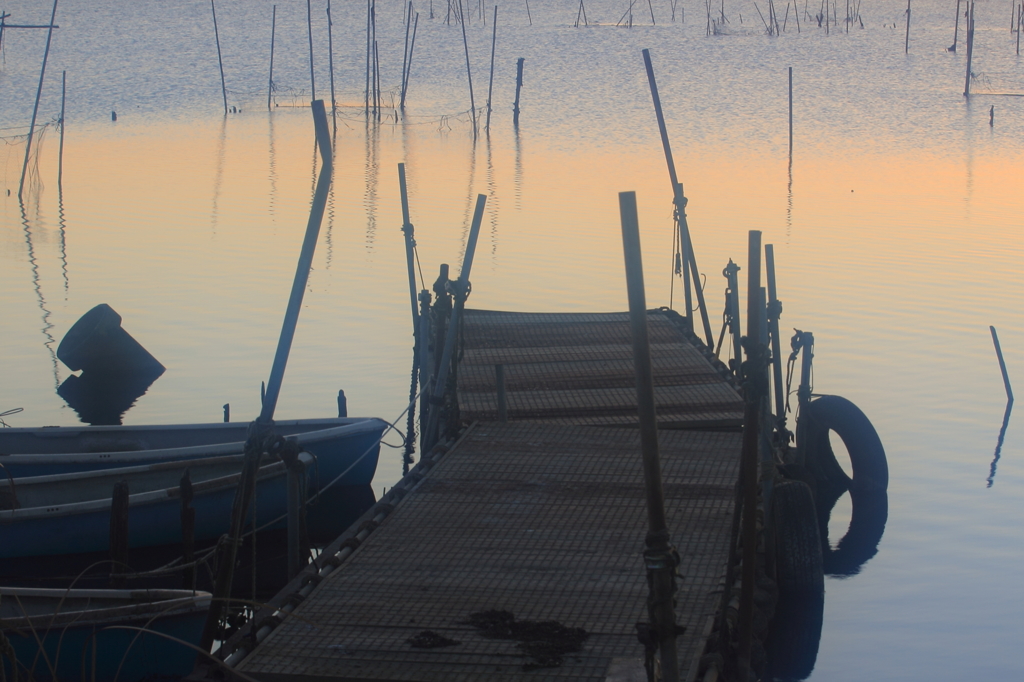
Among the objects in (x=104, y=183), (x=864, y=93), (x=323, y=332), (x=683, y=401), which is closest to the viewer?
(x=683, y=401)

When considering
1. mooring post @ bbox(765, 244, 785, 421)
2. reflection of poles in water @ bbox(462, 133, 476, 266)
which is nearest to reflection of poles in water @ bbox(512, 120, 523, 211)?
reflection of poles in water @ bbox(462, 133, 476, 266)

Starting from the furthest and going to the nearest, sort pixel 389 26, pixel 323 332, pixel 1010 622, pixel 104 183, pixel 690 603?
pixel 389 26
pixel 104 183
pixel 323 332
pixel 1010 622
pixel 690 603

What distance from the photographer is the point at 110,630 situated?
5840 mm

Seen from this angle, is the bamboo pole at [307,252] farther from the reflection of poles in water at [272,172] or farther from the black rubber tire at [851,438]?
the reflection of poles in water at [272,172]

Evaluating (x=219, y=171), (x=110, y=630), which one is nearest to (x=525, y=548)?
(x=110, y=630)

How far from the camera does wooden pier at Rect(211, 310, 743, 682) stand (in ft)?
16.4

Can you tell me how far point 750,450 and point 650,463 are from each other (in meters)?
1.15

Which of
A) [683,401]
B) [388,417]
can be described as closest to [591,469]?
[683,401]

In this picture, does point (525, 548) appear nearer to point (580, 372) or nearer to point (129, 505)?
point (129, 505)

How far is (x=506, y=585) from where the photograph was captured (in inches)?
226

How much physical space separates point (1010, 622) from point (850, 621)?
97cm

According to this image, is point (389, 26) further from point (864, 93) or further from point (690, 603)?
point (690, 603)

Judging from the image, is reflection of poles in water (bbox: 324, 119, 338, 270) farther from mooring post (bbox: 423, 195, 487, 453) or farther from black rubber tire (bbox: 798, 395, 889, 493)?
black rubber tire (bbox: 798, 395, 889, 493)

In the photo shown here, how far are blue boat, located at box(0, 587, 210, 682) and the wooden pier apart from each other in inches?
25.2
